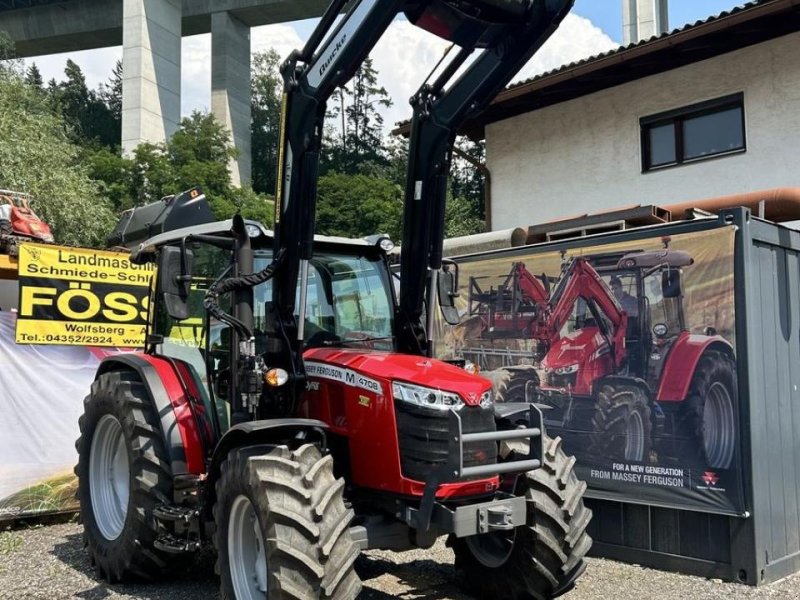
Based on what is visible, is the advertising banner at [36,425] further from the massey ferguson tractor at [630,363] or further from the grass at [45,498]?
the massey ferguson tractor at [630,363]

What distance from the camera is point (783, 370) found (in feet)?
19.2

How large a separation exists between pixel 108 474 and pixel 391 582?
7.57 feet

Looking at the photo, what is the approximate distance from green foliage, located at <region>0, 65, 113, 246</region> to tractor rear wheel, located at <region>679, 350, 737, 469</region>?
49.0 ft

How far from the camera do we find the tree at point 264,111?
47.7m

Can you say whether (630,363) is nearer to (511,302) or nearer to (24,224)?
(511,302)

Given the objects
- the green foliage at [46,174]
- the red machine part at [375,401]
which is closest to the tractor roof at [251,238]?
the red machine part at [375,401]

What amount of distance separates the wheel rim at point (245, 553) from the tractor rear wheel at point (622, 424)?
10.5ft

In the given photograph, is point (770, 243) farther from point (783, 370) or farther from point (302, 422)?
point (302, 422)

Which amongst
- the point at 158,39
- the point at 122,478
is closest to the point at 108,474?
the point at 122,478

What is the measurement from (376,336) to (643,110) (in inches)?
270

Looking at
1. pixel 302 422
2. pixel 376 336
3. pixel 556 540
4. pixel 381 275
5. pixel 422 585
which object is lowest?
pixel 422 585

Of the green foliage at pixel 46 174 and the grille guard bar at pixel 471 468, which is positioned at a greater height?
the green foliage at pixel 46 174

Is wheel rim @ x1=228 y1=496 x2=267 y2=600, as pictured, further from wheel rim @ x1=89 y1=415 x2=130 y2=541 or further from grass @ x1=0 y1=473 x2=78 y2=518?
grass @ x1=0 y1=473 x2=78 y2=518

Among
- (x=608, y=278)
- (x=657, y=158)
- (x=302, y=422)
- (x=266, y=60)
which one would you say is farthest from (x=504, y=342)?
(x=266, y=60)
